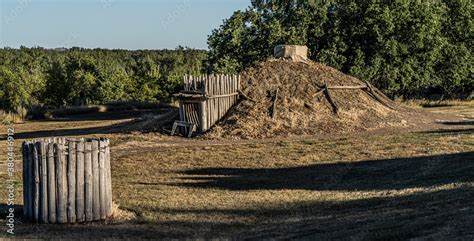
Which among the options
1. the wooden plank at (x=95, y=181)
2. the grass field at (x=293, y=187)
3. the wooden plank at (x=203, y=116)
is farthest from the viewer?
the wooden plank at (x=203, y=116)

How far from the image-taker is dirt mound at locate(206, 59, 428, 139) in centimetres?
2469

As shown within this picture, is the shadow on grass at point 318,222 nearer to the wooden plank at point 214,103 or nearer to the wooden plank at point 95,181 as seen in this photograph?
the wooden plank at point 95,181

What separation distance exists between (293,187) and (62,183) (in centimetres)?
541

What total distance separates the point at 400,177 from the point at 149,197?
5.44m

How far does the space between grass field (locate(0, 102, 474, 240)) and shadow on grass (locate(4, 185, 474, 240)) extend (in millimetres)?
18

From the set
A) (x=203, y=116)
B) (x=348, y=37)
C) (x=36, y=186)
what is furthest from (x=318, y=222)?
(x=348, y=37)

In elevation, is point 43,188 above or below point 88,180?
below

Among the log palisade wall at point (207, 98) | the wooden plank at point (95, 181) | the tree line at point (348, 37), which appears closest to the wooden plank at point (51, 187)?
the wooden plank at point (95, 181)

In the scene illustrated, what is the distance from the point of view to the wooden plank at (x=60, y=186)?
37.0 feet

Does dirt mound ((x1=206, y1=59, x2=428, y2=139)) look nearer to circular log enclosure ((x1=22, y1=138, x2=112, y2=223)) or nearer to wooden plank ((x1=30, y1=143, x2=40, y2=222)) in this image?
circular log enclosure ((x1=22, y1=138, x2=112, y2=223))

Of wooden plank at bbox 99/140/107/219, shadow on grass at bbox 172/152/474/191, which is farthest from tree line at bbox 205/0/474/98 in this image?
wooden plank at bbox 99/140/107/219

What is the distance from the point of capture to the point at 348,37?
38250mm

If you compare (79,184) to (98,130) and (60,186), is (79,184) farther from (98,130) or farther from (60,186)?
(98,130)

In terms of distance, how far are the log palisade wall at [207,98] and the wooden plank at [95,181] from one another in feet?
45.0
